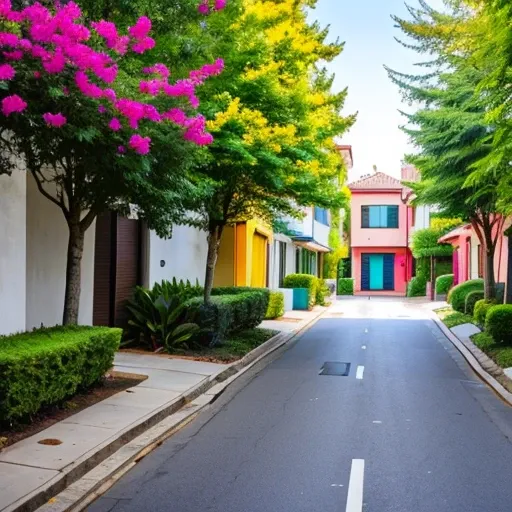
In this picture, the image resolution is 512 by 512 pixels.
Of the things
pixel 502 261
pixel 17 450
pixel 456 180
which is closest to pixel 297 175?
pixel 456 180

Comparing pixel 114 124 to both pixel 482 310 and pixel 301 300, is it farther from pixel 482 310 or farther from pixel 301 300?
pixel 301 300

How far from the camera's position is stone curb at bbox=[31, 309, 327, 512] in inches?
212

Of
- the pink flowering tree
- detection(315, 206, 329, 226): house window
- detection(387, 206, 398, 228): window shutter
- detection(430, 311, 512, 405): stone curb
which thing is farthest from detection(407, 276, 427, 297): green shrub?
the pink flowering tree

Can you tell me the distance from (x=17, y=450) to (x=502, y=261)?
21.7 m

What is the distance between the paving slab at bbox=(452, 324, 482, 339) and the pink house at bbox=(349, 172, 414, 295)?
29.2 m

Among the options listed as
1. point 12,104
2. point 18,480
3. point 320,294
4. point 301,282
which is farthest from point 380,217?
point 18,480

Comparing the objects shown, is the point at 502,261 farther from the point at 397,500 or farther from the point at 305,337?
the point at 397,500

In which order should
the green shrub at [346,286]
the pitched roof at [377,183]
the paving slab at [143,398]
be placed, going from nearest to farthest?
the paving slab at [143,398] < the green shrub at [346,286] < the pitched roof at [377,183]

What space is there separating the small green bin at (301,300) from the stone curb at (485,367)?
10872 mm

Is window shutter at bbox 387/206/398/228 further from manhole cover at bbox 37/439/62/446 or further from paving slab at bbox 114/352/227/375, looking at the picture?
manhole cover at bbox 37/439/62/446

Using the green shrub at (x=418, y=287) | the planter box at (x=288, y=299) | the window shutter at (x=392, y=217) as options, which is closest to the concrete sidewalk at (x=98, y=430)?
the planter box at (x=288, y=299)

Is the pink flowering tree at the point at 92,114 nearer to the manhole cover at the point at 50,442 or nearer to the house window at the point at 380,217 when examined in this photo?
the manhole cover at the point at 50,442

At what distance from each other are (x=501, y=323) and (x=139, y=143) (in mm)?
10349

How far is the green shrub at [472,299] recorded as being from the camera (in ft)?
76.9
